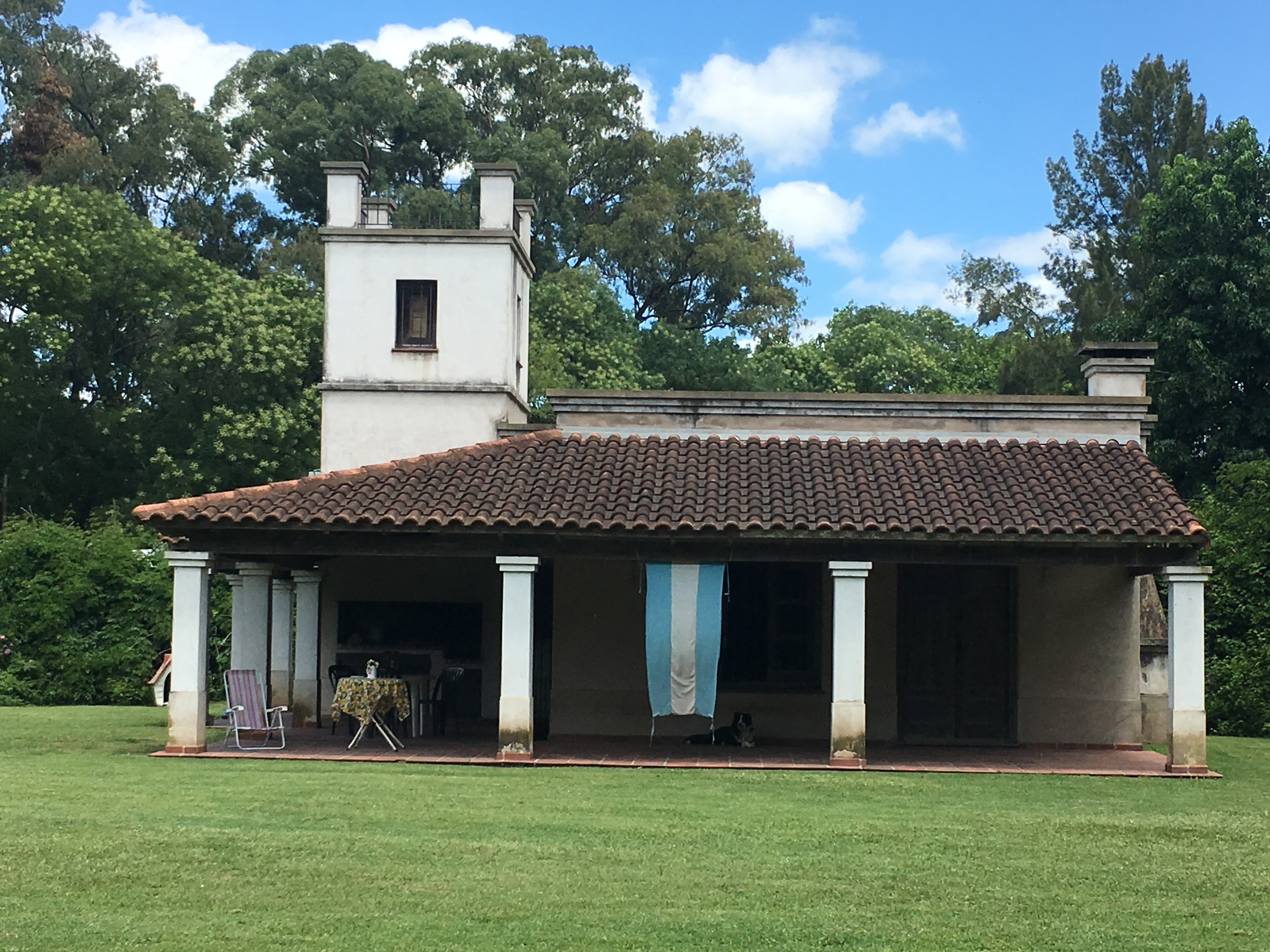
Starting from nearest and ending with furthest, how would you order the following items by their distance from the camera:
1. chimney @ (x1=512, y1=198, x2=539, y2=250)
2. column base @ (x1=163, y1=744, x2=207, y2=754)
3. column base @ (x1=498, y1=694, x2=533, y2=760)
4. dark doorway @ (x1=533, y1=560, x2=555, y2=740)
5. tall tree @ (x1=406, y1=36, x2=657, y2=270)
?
column base @ (x1=498, y1=694, x2=533, y2=760), column base @ (x1=163, y1=744, x2=207, y2=754), dark doorway @ (x1=533, y1=560, x2=555, y2=740), chimney @ (x1=512, y1=198, x2=539, y2=250), tall tree @ (x1=406, y1=36, x2=657, y2=270)

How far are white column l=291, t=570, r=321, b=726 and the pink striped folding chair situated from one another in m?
3.39

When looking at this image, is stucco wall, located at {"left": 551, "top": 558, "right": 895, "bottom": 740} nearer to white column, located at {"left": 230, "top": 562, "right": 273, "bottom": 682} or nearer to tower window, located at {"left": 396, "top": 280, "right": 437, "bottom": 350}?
white column, located at {"left": 230, "top": 562, "right": 273, "bottom": 682}

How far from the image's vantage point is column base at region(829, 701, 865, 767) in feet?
50.8

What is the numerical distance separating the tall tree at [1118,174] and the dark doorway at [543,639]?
76.2 feet

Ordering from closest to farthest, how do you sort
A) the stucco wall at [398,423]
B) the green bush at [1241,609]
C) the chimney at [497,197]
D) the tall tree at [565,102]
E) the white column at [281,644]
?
the white column at [281,644]
the stucco wall at [398,423]
the chimney at [497,197]
the green bush at [1241,609]
the tall tree at [565,102]

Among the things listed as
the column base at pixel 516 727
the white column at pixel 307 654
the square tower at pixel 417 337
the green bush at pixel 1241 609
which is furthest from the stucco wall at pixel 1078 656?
the white column at pixel 307 654

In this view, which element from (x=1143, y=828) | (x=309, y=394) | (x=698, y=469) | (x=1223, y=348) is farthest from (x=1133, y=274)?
(x=1143, y=828)

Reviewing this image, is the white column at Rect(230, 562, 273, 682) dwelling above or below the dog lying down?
above

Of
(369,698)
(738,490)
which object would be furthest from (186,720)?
(738,490)

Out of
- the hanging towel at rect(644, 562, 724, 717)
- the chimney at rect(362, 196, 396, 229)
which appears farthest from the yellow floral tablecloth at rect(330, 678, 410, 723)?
the chimney at rect(362, 196, 396, 229)

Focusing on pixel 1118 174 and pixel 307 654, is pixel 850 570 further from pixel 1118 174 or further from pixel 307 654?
pixel 1118 174

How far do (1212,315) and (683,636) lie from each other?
18.2 meters

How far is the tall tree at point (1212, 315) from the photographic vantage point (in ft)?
97.2

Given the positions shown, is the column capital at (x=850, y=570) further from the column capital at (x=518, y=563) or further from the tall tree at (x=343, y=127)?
the tall tree at (x=343, y=127)
